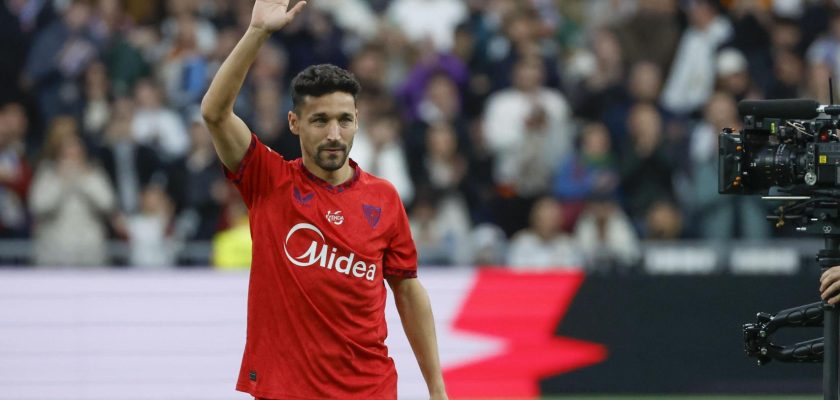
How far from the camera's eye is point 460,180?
46.7ft

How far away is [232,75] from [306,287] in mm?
892

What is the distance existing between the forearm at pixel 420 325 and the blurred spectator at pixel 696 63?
9.14 m

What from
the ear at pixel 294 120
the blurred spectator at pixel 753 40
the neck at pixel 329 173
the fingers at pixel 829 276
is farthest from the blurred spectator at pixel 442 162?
the ear at pixel 294 120

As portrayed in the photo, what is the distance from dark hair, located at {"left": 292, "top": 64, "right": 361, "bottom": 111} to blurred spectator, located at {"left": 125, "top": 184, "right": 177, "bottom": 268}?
7.09m

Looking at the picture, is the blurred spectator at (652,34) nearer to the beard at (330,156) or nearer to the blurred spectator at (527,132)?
the blurred spectator at (527,132)

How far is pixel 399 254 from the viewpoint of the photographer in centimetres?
653

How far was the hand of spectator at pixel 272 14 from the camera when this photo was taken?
5930mm

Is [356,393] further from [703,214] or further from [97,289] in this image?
[703,214]

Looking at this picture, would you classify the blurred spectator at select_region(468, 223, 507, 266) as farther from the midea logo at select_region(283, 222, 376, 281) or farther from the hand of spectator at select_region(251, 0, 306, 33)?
the hand of spectator at select_region(251, 0, 306, 33)

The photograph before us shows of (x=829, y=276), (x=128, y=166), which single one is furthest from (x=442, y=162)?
(x=829, y=276)

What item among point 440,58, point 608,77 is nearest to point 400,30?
point 440,58

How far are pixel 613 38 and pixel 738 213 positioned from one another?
2.67m

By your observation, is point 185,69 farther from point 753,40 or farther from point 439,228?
point 753,40

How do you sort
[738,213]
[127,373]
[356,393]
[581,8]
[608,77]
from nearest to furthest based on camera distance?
1. [356,393]
2. [127,373]
3. [738,213]
4. [608,77]
5. [581,8]
